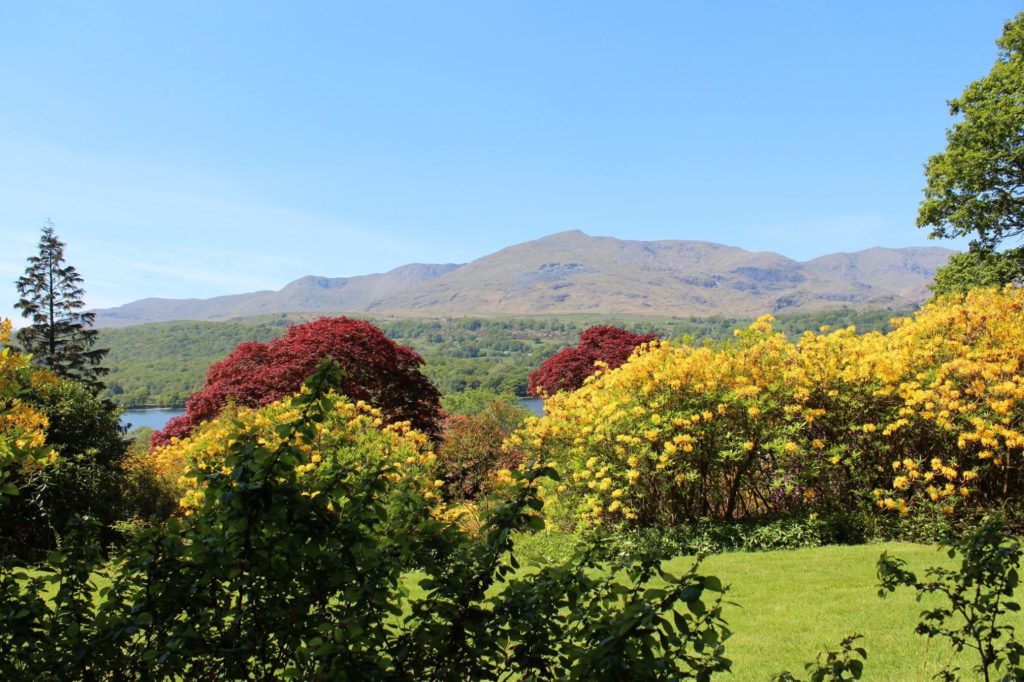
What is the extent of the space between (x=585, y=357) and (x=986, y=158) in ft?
37.2

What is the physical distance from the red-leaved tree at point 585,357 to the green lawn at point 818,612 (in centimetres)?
1188

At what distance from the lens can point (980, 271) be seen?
16703 mm

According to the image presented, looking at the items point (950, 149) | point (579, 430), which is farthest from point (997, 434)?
point (950, 149)

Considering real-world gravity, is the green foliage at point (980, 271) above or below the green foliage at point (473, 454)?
above

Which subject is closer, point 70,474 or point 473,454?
point 70,474

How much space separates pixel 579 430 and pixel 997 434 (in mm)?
5401

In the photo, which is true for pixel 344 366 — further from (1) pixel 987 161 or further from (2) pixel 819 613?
(1) pixel 987 161

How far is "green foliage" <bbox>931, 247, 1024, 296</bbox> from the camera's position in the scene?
16.2 meters

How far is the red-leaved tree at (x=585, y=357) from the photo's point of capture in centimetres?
2006

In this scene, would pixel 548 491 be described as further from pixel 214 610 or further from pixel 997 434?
pixel 214 610

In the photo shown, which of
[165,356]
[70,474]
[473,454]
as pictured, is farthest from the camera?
[165,356]

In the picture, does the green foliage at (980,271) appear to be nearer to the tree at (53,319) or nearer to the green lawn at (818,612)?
the green lawn at (818,612)

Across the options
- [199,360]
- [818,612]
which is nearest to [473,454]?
[818,612]

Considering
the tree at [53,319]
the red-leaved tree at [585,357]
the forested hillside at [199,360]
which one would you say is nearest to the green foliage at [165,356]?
the forested hillside at [199,360]
